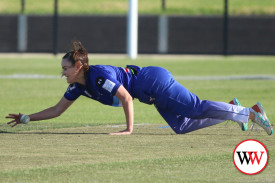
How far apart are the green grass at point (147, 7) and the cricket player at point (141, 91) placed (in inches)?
1297

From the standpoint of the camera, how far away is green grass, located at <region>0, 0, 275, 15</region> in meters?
42.7

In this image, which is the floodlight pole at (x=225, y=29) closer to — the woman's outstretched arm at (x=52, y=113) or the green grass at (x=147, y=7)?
the green grass at (x=147, y=7)

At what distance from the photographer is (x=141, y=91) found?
9016 mm

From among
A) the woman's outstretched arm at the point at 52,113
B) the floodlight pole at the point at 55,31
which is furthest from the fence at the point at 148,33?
the woman's outstretched arm at the point at 52,113

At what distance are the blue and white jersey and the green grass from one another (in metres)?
33.2

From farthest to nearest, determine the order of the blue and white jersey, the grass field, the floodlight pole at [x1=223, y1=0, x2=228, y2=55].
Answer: the floodlight pole at [x1=223, y1=0, x2=228, y2=55] < the blue and white jersey < the grass field

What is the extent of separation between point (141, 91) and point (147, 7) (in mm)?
36664

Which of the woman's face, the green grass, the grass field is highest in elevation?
the green grass

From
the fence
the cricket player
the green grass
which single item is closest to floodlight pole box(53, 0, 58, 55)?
the fence

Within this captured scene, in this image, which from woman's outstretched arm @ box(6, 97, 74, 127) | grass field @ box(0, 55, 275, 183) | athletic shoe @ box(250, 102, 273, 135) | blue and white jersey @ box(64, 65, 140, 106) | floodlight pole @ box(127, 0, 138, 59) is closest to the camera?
grass field @ box(0, 55, 275, 183)

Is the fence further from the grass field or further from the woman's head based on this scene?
the woman's head

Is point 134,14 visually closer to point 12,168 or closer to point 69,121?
point 69,121

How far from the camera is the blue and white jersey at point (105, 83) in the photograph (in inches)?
344

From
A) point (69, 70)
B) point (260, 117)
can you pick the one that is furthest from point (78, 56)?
point (260, 117)
